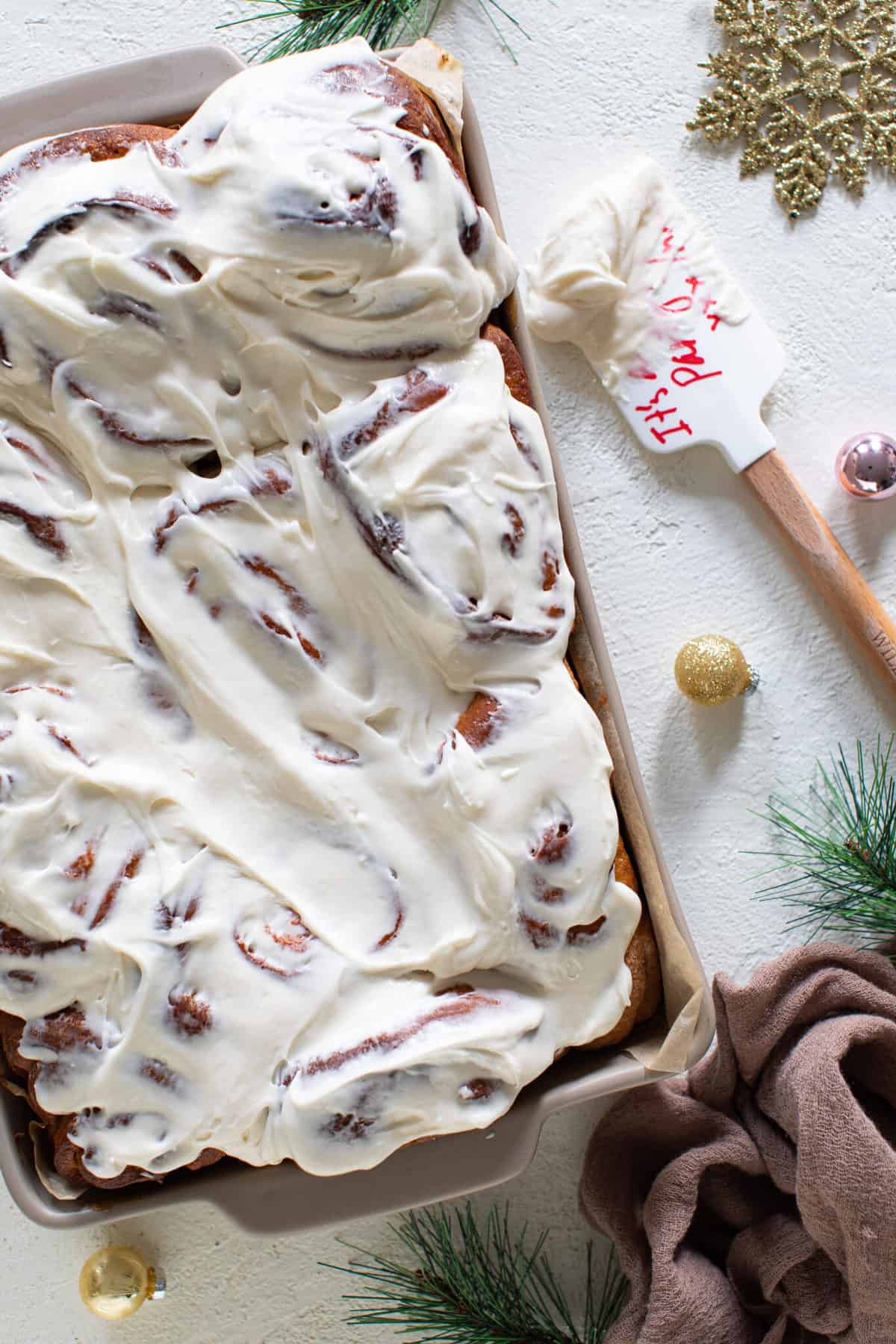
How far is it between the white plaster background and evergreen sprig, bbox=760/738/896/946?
0.03m

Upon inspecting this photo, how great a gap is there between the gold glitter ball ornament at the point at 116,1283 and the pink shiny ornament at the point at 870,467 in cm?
119

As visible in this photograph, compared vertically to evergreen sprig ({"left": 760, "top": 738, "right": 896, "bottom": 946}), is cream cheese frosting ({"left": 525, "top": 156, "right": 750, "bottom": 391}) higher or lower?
higher

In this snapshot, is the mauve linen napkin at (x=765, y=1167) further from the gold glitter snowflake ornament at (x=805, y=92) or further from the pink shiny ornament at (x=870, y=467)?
the gold glitter snowflake ornament at (x=805, y=92)

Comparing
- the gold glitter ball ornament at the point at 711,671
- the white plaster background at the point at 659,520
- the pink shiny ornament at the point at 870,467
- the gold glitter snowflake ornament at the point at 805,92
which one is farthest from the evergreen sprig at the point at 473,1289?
the gold glitter snowflake ornament at the point at 805,92

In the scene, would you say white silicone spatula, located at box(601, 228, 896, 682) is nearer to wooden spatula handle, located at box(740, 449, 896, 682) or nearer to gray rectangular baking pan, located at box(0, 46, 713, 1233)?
wooden spatula handle, located at box(740, 449, 896, 682)

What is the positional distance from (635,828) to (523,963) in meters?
0.20

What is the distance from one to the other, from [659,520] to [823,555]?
185mm

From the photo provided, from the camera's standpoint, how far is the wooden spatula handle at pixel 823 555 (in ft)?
4.58

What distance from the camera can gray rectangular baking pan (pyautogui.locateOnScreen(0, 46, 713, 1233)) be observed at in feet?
3.89

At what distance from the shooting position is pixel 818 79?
1.43 meters

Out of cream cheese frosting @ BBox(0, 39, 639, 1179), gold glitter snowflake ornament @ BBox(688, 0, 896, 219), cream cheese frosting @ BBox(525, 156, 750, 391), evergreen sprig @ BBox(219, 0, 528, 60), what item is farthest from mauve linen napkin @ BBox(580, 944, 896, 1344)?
evergreen sprig @ BBox(219, 0, 528, 60)

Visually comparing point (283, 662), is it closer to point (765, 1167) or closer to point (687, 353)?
point (687, 353)

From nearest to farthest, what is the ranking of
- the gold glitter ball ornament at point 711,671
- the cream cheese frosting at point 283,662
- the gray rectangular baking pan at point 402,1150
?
the cream cheese frosting at point 283,662 < the gray rectangular baking pan at point 402,1150 < the gold glitter ball ornament at point 711,671

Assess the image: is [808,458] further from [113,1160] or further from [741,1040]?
[113,1160]
